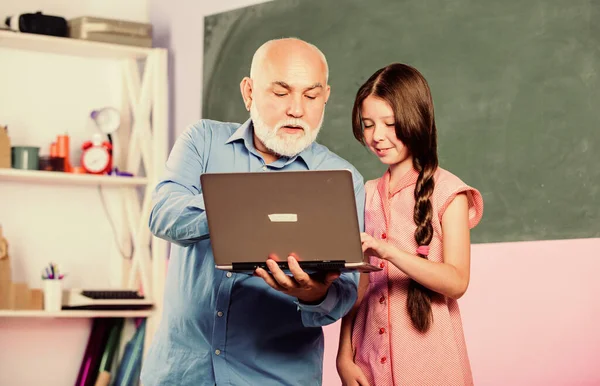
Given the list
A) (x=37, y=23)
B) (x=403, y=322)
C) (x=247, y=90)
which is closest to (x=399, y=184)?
(x=403, y=322)

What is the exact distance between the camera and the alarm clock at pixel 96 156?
4383mm

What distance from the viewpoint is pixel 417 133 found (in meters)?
2.19

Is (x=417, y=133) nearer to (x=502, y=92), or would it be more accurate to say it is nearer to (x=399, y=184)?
(x=399, y=184)

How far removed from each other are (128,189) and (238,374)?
291 cm

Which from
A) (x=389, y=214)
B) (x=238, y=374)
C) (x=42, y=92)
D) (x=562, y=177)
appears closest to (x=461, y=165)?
(x=562, y=177)

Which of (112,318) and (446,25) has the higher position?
(446,25)

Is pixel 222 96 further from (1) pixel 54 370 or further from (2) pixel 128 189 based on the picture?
(1) pixel 54 370

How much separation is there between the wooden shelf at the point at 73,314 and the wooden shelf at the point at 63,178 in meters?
0.65

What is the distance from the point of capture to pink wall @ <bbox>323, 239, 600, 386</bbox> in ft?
8.86

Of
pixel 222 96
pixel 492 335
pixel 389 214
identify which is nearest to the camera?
pixel 389 214

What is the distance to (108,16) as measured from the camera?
4.79m

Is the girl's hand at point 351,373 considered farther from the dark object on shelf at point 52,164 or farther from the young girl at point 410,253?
the dark object on shelf at point 52,164

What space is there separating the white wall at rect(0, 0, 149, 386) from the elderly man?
2.69 m

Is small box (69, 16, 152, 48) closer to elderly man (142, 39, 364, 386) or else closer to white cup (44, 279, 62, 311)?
white cup (44, 279, 62, 311)
